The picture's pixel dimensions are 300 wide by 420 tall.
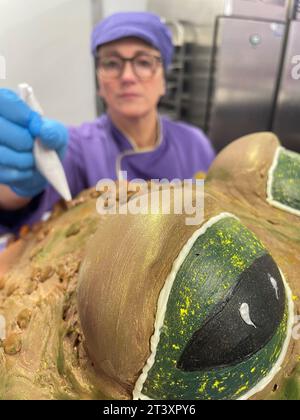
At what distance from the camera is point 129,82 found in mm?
1184

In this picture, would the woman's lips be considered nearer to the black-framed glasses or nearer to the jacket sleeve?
the black-framed glasses

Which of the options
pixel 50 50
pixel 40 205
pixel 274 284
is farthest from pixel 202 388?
pixel 40 205

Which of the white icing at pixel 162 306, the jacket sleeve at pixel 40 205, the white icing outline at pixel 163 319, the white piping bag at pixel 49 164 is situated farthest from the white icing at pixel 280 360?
the jacket sleeve at pixel 40 205

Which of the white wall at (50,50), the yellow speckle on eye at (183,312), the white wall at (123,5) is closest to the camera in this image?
the yellow speckle on eye at (183,312)

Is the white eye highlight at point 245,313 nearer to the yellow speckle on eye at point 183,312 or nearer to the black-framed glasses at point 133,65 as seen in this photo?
the yellow speckle on eye at point 183,312

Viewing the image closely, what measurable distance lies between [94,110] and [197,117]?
14.0 inches

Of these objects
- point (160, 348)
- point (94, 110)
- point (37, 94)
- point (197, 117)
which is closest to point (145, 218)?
point (160, 348)

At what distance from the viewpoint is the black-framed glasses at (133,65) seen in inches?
45.1

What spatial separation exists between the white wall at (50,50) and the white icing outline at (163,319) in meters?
0.36

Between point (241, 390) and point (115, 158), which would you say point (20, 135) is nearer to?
point (115, 158)

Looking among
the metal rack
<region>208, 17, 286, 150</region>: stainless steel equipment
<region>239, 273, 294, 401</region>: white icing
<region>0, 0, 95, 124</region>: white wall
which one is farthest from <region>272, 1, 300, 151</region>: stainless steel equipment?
<region>0, 0, 95, 124</region>: white wall

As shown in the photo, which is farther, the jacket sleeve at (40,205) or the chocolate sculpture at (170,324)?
the jacket sleeve at (40,205)

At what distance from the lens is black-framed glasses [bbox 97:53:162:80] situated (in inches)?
45.1

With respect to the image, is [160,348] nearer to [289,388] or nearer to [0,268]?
[289,388]
